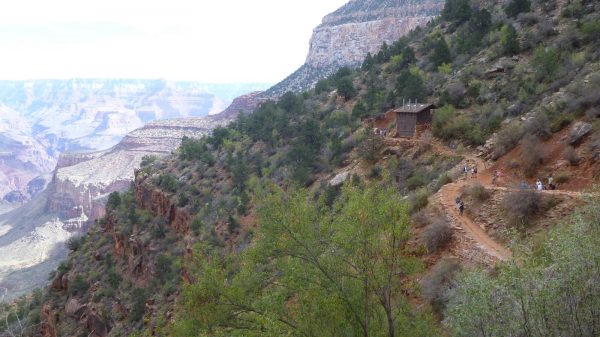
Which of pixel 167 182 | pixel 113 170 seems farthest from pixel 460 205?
pixel 113 170

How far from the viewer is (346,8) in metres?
158

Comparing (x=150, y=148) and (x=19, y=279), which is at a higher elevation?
(x=150, y=148)

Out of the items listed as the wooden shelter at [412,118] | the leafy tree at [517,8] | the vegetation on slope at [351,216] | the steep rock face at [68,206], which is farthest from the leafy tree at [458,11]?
the steep rock face at [68,206]

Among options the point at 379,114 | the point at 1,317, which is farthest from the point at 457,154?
the point at 1,317

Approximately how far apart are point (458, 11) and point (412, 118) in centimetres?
2341

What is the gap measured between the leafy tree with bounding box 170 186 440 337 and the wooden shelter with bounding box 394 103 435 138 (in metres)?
22.2

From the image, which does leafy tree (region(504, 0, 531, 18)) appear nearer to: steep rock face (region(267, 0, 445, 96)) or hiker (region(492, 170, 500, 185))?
hiker (region(492, 170, 500, 185))

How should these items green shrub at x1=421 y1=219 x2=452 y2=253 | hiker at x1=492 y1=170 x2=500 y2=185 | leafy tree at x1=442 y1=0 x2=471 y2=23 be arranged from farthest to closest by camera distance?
leafy tree at x1=442 y1=0 x2=471 y2=23 → hiker at x1=492 y1=170 x2=500 y2=185 → green shrub at x1=421 y1=219 x2=452 y2=253

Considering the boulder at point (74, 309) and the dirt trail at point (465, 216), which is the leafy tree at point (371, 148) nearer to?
the dirt trail at point (465, 216)

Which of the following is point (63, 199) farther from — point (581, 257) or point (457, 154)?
point (581, 257)

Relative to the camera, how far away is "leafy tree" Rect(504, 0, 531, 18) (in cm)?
4262

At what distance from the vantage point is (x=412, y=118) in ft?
114

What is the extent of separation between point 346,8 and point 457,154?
139183mm

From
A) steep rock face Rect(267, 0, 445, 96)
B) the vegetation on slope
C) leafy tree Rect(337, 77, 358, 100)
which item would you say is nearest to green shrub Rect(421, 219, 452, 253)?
the vegetation on slope
